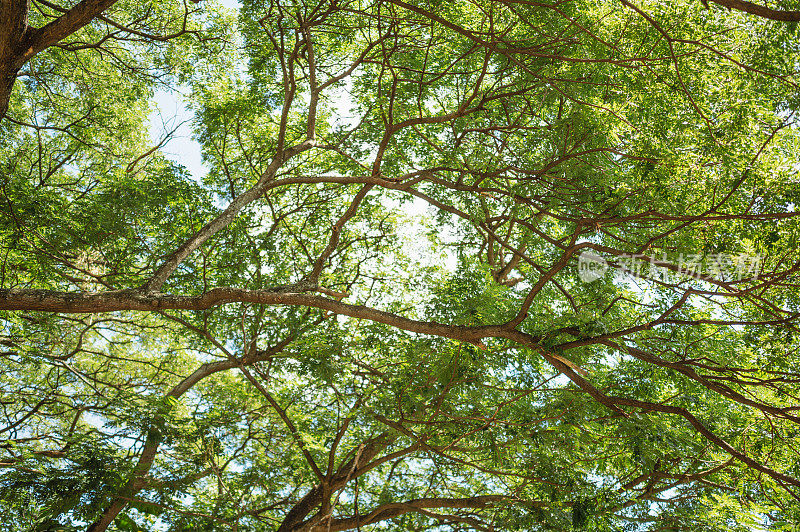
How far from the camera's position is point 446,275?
789 centimetres

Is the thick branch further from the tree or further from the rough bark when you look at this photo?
the rough bark

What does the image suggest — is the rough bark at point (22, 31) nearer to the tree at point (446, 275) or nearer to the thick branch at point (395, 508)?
the tree at point (446, 275)

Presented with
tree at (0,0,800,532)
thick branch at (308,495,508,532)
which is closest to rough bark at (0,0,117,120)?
tree at (0,0,800,532)

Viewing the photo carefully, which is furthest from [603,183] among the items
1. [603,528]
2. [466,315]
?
[603,528]

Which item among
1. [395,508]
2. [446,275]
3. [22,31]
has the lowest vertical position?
[395,508]

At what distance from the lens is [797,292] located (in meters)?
4.91

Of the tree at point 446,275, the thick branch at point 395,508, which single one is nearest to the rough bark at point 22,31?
the tree at point 446,275

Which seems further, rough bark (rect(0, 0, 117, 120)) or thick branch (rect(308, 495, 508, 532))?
thick branch (rect(308, 495, 508, 532))

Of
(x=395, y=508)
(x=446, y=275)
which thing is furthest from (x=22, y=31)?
(x=395, y=508)

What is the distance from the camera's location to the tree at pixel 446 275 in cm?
499

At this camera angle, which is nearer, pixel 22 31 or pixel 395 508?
pixel 22 31

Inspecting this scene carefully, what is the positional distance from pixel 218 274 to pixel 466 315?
13.0 feet

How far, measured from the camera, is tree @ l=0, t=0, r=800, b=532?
196 inches

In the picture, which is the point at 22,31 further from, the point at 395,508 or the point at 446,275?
the point at 395,508
